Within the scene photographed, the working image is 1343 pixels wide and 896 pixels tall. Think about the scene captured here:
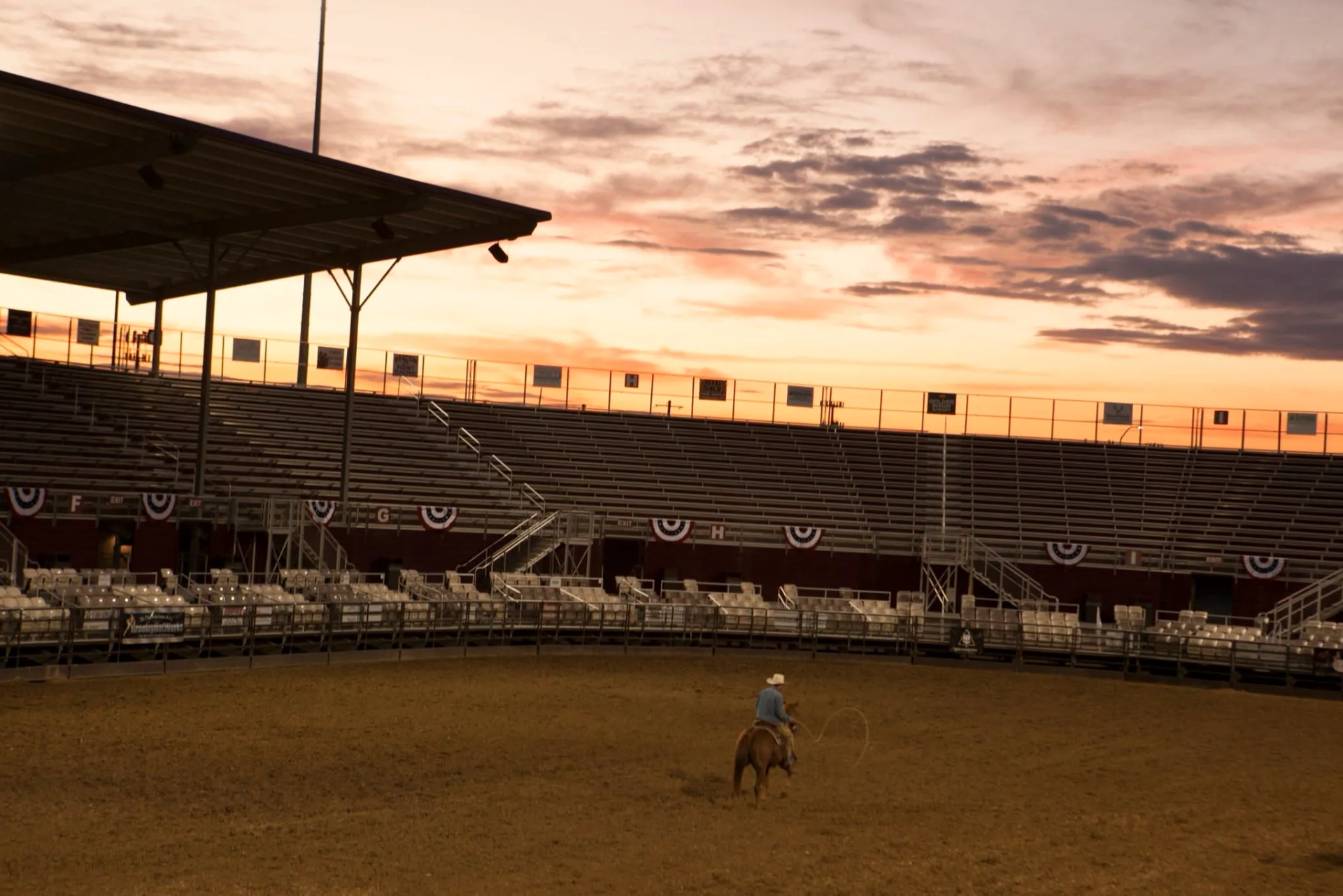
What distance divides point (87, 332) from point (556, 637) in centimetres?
2538

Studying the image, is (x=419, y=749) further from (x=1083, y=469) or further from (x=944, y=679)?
(x=1083, y=469)

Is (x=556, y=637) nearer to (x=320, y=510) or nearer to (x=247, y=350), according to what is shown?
(x=320, y=510)

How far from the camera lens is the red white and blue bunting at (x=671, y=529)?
45094 mm

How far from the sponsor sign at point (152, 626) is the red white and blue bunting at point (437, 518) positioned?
14600mm

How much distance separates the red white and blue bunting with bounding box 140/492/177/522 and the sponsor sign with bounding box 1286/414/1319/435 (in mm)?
45802

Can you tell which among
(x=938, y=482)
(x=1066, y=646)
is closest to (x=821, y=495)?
(x=938, y=482)

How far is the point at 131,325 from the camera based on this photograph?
51062mm

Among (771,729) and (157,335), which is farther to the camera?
(157,335)

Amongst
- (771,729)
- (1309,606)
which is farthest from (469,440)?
(771,729)

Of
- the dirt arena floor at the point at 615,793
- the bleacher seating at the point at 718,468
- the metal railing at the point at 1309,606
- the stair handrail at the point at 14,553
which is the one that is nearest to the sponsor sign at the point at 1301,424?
the bleacher seating at the point at 718,468

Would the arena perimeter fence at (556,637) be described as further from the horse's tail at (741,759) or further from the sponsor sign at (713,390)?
the sponsor sign at (713,390)

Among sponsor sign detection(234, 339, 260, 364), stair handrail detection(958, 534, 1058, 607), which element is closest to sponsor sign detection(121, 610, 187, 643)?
sponsor sign detection(234, 339, 260, 364)

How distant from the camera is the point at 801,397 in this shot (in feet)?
195

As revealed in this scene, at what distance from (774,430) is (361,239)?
78.3 feet
